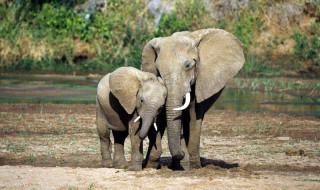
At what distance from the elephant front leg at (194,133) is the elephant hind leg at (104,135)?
45.8 inches

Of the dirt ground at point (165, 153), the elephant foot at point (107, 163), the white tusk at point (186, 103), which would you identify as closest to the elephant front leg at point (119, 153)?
the elephant foot at point (107, 163)

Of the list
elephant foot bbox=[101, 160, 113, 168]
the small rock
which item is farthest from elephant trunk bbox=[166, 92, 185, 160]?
the small rock

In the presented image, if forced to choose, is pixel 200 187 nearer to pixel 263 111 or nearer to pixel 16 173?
pixel 16 173

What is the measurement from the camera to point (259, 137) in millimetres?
16031

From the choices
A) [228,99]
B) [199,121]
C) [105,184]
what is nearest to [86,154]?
[199,121]

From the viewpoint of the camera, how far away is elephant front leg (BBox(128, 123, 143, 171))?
1162 centimetres

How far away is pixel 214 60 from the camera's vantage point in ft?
40.8

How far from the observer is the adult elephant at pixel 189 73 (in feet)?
37.4

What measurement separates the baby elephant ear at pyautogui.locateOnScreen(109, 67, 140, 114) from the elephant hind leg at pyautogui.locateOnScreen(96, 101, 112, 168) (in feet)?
2.53

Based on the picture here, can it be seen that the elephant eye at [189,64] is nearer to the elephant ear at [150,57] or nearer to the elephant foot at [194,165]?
the elephant ear at [150,57]

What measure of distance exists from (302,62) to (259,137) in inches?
615

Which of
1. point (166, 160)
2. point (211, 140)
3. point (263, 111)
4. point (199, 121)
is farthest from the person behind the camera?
point (263, 111)

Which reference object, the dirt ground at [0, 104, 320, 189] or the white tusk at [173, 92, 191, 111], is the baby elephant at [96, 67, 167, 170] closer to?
the white tusk at [173, 92, 191, 111]

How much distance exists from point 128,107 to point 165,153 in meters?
2.77
